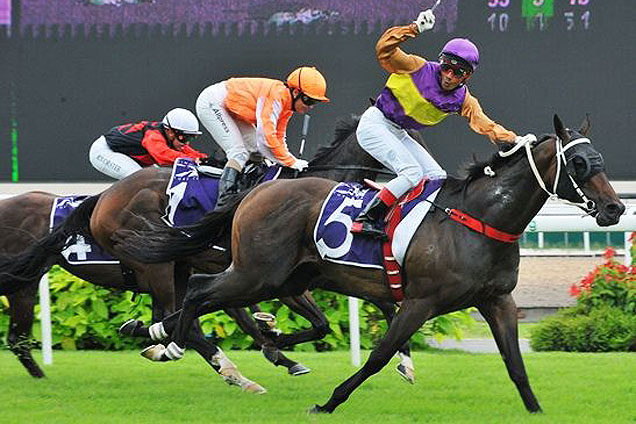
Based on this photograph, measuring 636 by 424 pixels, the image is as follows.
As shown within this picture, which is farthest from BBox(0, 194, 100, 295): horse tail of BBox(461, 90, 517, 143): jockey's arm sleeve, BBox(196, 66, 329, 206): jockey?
BBox(461, 90, 517, 143): jockey's arm sleeve

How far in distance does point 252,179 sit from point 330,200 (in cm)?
101

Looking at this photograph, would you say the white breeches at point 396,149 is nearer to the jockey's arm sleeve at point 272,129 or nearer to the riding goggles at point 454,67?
the riding goggles at point 454,67

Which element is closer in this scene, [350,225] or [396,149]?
[350,225]

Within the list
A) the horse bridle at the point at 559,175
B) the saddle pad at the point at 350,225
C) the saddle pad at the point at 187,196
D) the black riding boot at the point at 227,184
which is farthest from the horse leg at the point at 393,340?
the saddle pad at the point at 187,196

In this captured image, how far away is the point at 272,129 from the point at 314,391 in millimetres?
1342

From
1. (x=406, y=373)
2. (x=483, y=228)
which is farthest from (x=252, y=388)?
(x=483, y=228)

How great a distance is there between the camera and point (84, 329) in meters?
8.08

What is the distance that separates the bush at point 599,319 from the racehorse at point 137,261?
4.54 feet

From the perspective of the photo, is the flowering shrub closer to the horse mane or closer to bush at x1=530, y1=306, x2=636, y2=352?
bush at x1=530, y1=306, x2=636, y2=352

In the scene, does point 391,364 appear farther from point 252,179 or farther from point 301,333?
point 252,179

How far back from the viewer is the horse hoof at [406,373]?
269 inches

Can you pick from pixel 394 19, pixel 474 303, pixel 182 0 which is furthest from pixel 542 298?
pixel 474 303

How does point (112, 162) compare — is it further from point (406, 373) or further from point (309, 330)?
point (406, 373)

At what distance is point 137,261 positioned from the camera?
22.7 ft
